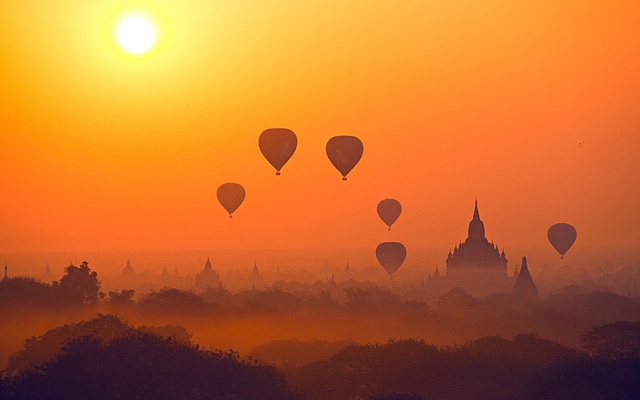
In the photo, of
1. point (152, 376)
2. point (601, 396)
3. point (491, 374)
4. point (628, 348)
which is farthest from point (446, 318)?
point (152, 376)

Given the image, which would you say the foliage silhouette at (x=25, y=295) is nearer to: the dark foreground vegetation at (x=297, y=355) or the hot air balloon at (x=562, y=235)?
the dark foreground vegetation at (x=297, y=355)

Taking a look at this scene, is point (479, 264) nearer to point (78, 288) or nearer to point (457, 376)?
point (78, 288)

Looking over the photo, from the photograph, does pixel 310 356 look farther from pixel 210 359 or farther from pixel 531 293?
pixel 531 293

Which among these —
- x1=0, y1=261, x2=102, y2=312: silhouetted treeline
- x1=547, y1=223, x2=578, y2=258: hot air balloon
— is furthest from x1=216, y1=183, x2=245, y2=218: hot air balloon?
x1=547, y1=223, x2=578, y2=258: hot air balloon

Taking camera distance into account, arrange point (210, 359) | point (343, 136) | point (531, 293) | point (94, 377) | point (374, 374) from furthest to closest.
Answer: point (531, 293), point (343, 136), point (374, 374), point (210, 359), point (94, 377)

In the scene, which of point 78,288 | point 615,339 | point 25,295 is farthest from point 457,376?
point 25,295

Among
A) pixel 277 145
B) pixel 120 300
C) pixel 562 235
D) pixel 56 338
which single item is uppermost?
pixel 277 145
